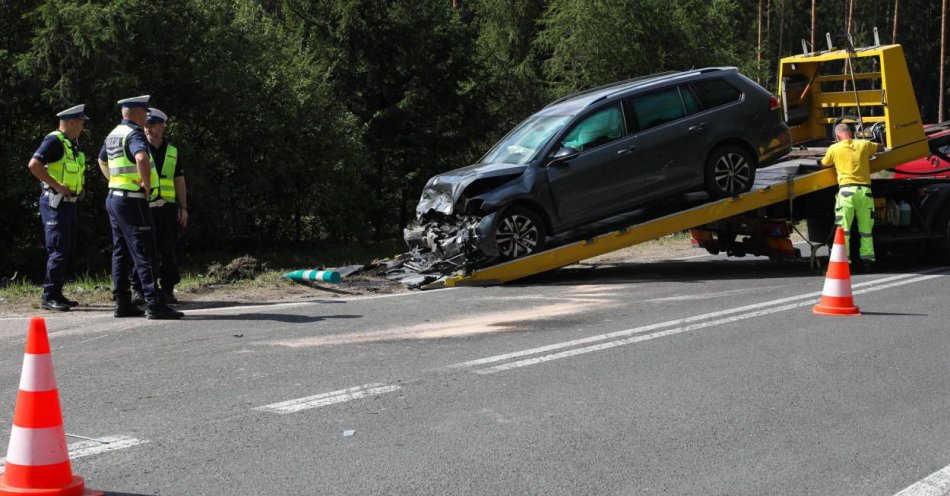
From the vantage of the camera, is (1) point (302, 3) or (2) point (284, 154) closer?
(2) point (284, 154)

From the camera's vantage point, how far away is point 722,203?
37.8 feet

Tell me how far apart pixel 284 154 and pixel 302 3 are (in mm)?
7182

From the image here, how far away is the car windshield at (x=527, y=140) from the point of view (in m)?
11.4

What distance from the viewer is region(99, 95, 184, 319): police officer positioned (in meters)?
8.84

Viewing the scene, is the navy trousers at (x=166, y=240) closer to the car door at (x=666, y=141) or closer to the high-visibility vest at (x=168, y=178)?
the high-visibility vest at (x=168, y=178)

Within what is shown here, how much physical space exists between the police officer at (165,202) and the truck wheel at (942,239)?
8.97 metres

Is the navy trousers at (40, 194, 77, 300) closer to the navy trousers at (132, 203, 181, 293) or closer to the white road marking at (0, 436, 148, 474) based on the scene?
the navy trousers at (132, 203, 181, 293)

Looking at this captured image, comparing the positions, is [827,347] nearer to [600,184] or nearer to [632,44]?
[600,184]

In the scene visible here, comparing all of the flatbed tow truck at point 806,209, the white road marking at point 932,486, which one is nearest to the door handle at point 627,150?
the flatbed tow truck at point 806,209

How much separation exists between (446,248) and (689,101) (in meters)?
3.36

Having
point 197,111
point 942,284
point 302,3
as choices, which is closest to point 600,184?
point 942,284

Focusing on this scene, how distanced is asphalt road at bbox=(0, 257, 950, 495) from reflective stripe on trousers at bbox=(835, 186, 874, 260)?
1925 mm

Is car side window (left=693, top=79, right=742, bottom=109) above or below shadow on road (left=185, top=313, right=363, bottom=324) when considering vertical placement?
above

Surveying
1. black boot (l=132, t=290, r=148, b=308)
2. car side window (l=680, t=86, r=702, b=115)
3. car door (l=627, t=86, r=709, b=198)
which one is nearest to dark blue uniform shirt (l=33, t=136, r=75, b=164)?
black boot (l=132, t=290, r=148, b=308)
